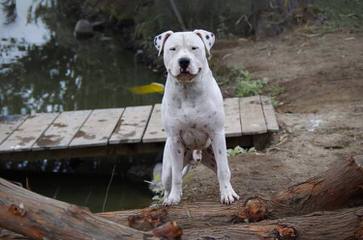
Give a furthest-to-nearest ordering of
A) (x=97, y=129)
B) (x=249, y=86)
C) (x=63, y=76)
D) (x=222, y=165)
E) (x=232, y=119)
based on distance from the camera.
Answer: (x=63, y=76), (x=249, y=86), (x=97, y=129), (x=232, y=119), (x=222, y=165)

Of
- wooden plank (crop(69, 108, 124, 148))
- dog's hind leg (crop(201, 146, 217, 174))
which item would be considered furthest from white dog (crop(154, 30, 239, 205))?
wooden plank (crop(69, 108, 124, 148))

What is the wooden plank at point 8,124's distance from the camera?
7334 millimetres

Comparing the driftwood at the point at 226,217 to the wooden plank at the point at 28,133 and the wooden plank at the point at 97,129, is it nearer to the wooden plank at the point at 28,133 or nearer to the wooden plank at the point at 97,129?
the wooden plank at the point at 97,129

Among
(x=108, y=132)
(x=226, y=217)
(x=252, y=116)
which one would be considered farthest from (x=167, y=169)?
(x=252, y=116)

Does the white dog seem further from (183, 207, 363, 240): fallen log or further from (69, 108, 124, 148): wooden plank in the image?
(69, 108, 124, 148): wooden plank

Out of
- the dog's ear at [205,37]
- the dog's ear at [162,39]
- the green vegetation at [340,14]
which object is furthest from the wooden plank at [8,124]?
the green vegetation at [340,14]

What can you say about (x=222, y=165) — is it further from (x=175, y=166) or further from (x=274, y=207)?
(x=274, y=207)

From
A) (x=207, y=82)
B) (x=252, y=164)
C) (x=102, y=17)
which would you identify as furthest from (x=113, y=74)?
(x=207, y=82)

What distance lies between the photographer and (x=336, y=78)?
8.34 m

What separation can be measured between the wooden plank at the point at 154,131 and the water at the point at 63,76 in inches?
29.8

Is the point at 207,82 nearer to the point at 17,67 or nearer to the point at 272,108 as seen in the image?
the point at 272,108

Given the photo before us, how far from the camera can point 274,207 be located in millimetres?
3615

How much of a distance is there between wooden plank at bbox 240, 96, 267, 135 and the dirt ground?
240 mm

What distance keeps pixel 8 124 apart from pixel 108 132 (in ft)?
5.05
